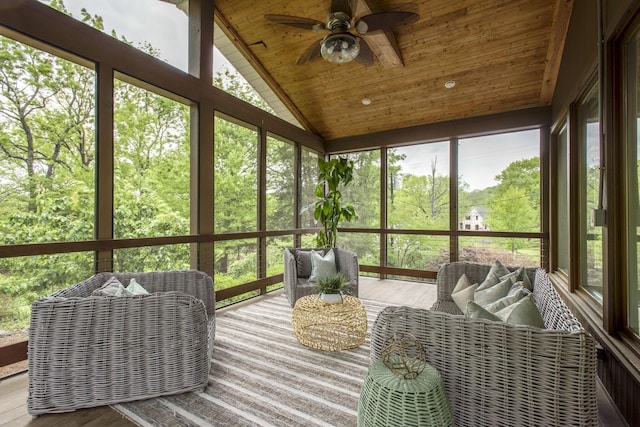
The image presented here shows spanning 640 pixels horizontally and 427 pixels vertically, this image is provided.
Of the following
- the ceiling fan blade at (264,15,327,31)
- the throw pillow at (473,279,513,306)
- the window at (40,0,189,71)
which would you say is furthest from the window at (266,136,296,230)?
the throw pillow at (473,279,513,306)

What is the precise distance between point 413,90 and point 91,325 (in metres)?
4.86

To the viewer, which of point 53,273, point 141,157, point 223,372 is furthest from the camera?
point 141,157

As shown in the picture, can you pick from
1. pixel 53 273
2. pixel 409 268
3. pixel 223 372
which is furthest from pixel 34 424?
pixel 409 268

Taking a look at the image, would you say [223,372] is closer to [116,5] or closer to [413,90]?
[116,5]

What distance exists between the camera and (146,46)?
3.90 metres

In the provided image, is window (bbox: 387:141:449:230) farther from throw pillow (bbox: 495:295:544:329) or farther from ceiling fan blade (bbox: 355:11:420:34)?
throw pillow (bbox: 495:295:544:329)

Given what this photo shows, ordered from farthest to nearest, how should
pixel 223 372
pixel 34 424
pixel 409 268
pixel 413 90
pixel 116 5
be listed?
1. pixel 409 268
2. pixel 413 90
3. pixel 116 5
4. pixel 223 372
5. pixel 34 424

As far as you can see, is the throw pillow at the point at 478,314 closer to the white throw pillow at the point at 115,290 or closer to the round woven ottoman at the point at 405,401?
the round woven ottoman at the point at 405,401

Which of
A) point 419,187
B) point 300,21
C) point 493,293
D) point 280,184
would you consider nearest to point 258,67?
point 280,184

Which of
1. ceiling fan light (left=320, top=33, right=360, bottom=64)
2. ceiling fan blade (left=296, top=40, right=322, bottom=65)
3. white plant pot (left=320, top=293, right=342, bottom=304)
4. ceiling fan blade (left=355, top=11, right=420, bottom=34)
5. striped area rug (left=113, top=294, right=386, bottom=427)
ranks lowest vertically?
striped area rug (left=113, top=294, right=386, bottom=427)

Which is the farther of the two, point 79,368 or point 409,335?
point 79,368

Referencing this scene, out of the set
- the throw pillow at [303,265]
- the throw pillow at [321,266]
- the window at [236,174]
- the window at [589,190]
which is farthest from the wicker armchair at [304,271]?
the window at [589,190]

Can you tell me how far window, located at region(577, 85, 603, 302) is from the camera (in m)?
2.51

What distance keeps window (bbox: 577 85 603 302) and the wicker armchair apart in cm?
232
